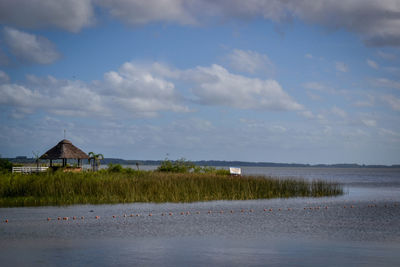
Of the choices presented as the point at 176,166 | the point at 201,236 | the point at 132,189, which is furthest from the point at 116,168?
the point at 201,236

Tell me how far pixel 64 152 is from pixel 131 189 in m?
21.0

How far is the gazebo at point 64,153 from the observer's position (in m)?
46.1

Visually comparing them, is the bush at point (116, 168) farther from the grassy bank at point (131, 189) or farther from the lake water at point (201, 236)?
the lake water at point (201, 236)

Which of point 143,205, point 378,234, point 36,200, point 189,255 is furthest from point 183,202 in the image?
point 189,255

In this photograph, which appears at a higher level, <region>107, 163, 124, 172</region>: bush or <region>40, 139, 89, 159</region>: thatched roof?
<region>40, 139, 89, 159</region>: thatched roof

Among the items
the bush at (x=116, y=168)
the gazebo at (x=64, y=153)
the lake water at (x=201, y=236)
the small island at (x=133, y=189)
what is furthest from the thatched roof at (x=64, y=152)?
the lake water at (x=201, y=236)

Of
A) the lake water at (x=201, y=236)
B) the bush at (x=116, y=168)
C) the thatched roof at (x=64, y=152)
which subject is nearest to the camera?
the lake water at (x=201, y=236)

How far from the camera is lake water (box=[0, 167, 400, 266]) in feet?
39.3

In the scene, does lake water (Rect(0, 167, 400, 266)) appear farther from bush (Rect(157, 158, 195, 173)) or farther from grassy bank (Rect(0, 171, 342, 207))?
bush (Rect(157, 158, 195, 173))

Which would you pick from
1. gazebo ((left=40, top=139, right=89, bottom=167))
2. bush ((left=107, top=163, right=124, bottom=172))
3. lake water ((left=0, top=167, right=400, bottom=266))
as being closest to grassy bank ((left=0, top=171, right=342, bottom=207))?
lake water ((left=0, top=167, right=400, bottom=266))

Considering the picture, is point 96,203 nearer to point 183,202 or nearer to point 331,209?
point 183,202

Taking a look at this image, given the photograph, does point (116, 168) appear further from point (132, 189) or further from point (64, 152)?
point (132, 189)

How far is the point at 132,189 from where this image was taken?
2742 cm

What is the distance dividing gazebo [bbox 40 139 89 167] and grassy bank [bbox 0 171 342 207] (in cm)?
1701
